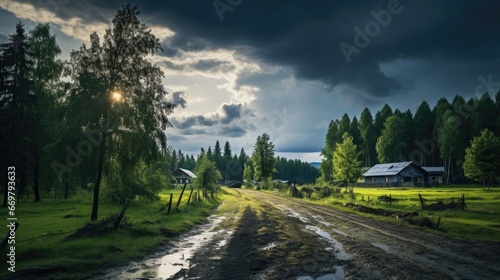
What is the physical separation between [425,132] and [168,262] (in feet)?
384

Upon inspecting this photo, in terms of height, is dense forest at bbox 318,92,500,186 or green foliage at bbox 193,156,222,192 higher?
dense forest at bbox 318,92,500,186

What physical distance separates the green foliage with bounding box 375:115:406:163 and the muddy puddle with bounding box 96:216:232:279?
95.5 meters

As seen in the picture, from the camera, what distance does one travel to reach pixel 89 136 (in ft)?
73.6

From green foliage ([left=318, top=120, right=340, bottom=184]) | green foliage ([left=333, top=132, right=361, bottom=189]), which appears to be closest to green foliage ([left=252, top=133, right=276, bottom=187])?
green foliage ([left=318, top=120, right=340, bottom=184])

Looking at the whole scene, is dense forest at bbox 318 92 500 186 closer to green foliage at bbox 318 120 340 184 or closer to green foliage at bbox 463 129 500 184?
green foliage at bbox 318 120 340 184

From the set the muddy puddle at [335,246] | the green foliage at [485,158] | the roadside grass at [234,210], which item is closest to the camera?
the muddy puddle at [335,246]

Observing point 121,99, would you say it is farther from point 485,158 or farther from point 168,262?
point 485,158

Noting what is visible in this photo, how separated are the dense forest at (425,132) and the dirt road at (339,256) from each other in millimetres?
66092

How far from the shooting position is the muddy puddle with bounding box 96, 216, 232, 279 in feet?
36.6

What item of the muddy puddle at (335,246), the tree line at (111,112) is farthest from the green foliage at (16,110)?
the muddy puddle at (335,246)

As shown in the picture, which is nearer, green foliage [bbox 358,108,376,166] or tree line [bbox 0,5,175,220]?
tree line [bbox 0,5,175,220]

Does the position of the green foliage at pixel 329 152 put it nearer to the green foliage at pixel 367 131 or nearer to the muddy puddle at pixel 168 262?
the green foliage at pixel 367 131

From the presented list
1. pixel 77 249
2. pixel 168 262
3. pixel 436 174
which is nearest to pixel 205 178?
pixel 77 249

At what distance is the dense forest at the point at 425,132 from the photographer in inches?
3368
